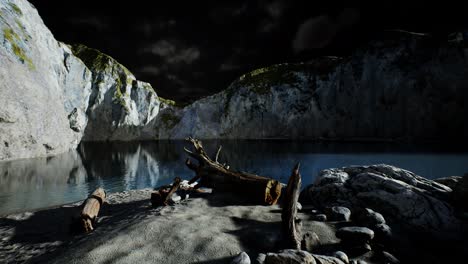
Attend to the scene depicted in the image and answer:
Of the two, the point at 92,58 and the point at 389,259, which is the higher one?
the point at 92,58

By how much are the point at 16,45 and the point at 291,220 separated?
6032 cm

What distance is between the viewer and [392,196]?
9.14m

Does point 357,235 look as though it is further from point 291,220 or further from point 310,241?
point 291,220

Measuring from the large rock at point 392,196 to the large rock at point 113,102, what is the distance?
125 meters

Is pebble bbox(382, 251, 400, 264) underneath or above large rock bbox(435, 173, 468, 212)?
underneath

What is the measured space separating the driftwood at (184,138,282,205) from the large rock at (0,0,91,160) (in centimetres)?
3921

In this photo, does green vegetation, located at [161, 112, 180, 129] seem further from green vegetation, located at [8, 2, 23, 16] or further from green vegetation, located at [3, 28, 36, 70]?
green vegetation, located at [3, 28, 36, 70]

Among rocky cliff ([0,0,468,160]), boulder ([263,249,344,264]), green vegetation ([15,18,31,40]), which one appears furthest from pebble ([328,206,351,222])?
green vegetation ([15,18,31,40])

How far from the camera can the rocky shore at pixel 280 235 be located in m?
6.32

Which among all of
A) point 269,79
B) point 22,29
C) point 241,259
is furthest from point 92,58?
point 241,259

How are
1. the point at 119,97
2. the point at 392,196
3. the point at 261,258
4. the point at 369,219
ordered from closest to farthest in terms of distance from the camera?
the point at 261,258 → the point at 369,219 → the point at 392,196 → the point at 119,97

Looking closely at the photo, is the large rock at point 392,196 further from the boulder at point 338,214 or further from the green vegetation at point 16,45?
the green vegetation at point 16,45

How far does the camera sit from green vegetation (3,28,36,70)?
145 feet

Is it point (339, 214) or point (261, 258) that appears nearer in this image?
point (261, 258)
